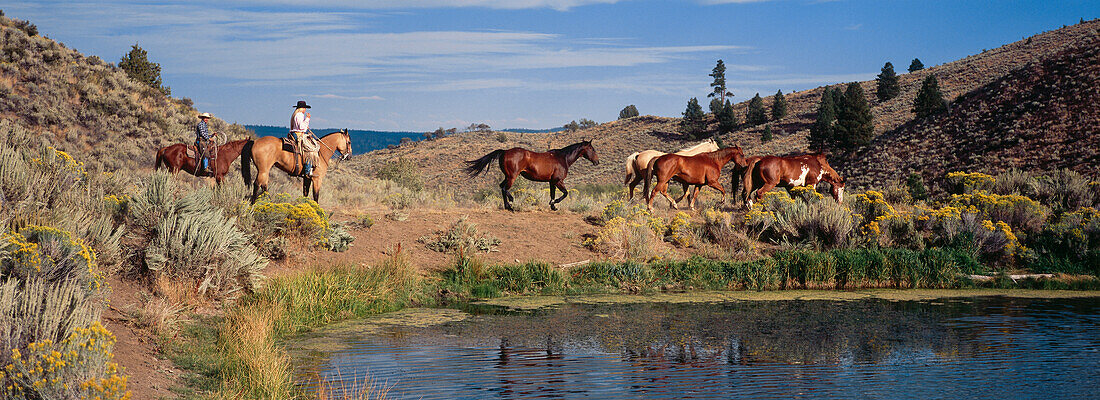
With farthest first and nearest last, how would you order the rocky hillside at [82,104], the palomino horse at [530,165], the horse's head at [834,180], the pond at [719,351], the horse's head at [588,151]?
the rocky hillside at [82,104]
the horse's head at [588,151]
the horse's head at [834,180]
the palomino horse at [530,165]
the pond at [719,351]

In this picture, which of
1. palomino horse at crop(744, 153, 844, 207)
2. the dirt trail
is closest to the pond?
the dirt trail

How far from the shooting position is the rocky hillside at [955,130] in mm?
37750

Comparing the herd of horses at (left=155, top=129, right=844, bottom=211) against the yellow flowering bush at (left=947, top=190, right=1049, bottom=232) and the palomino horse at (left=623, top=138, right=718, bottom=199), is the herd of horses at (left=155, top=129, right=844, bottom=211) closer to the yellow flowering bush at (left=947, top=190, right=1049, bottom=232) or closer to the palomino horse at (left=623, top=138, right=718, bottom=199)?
the palomino horse at (left=623, top=138, right=718, bottom=199)

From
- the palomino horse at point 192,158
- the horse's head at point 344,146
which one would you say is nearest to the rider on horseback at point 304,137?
the horse's head at point 344,146

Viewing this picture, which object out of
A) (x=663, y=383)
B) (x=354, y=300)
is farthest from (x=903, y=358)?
(x=354, y=300)

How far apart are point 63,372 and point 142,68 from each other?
36193 mm

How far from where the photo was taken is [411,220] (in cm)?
1816

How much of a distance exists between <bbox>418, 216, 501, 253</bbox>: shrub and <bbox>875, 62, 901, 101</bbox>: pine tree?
6119 centimetres

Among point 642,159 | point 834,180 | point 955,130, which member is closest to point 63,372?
point 642,159

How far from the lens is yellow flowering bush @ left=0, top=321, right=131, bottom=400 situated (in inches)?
231

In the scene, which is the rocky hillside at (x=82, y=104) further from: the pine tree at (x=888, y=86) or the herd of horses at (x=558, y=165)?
the pine tree at (x=888, y=86)

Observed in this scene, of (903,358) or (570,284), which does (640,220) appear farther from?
(903,358)

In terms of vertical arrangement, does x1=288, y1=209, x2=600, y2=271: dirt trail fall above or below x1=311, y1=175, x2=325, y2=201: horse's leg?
below

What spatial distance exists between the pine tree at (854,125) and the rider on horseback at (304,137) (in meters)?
41.0
